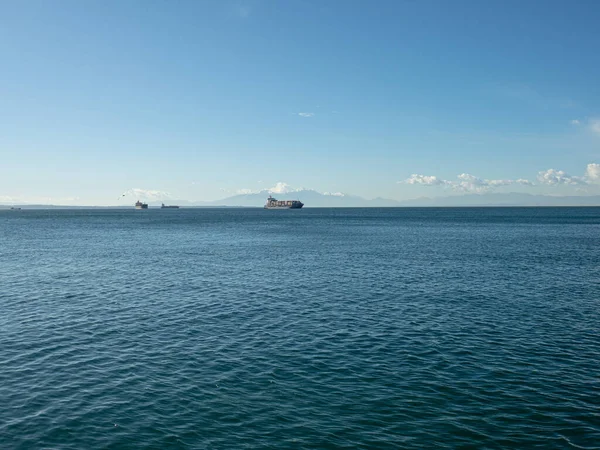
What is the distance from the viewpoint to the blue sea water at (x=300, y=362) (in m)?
19.5

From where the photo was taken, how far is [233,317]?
38.4 meters

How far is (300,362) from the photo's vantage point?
27719mm

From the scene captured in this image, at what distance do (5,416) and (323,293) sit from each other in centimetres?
3291

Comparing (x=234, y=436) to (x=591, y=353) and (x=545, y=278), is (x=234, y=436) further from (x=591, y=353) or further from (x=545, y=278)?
(x=545, y=278)

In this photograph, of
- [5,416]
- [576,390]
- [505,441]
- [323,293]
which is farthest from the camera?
[323,293]

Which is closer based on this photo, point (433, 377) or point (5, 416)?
point (5, 416)

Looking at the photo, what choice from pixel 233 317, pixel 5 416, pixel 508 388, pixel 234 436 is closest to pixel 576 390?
pixel 508 388

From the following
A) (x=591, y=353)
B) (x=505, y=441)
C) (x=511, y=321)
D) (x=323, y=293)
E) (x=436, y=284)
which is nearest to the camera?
(x=505, y=441)

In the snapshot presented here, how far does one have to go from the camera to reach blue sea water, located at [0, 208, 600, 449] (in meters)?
19.5

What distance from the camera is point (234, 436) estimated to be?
19062 mm

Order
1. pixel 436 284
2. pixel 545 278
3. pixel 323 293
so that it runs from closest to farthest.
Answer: pixel 323 293 → pixel 436 284 → pixel 545 278

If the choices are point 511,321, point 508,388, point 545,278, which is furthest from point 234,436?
point 545,278

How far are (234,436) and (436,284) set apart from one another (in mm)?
40394

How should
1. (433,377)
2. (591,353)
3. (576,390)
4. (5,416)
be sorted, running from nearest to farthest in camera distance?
1. (5,416)
2. (576,390)
3. (433,377)
4. (591,353)
